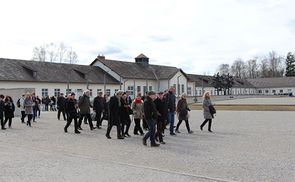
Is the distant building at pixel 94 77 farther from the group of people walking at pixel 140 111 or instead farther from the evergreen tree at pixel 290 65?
the evergreen tree at pixel 290 65

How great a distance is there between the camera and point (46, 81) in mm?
49438

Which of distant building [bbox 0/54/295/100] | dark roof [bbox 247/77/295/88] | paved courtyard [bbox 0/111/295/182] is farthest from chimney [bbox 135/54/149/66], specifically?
paved courtyard [bbox 0/111/295/182]

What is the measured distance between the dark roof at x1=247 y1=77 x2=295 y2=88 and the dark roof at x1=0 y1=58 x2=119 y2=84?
2636 inches

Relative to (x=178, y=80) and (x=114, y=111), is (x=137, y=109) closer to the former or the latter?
(x=114, y=111)

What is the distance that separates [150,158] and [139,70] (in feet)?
187

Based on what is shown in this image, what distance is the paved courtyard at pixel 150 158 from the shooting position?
24.4 ft

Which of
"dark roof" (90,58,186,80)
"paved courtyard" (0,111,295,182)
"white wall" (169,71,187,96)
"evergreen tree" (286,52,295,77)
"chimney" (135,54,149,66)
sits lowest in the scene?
"paved courtyard" (0,111,295,182)

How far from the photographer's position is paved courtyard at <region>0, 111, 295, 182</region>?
24.4 feet

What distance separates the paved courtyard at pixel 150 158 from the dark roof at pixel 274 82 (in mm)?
102675

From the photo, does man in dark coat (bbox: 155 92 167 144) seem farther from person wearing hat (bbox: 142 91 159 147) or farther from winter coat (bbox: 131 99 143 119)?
winter coat (bbox: 131 99 143 119)

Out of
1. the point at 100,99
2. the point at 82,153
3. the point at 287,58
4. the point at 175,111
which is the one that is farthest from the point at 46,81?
the point at 287,58

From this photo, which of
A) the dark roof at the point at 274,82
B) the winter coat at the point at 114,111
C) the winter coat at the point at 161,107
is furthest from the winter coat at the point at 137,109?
the dark roof at the point at 274,82

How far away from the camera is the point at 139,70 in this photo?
66.3 metres

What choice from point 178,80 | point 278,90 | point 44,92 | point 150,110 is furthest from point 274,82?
point 150,110
